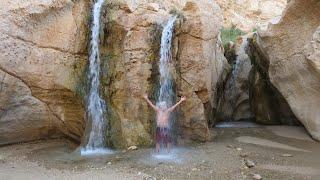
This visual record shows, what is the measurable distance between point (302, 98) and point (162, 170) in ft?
17.3

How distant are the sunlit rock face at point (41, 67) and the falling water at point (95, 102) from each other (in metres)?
0.25

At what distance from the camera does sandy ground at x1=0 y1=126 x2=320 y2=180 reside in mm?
8539

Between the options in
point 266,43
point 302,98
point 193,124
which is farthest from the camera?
point 266,43

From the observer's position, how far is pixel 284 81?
1286 centimetres

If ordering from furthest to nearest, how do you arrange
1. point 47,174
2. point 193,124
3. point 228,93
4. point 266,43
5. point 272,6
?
point 272,6, point 228,93, point 266,43, point 193,124, point 47,174

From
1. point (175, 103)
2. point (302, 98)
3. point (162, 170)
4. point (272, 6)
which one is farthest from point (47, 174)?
point (272, 6)

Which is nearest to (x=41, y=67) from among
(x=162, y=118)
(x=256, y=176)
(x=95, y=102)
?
(x=95, y=102)

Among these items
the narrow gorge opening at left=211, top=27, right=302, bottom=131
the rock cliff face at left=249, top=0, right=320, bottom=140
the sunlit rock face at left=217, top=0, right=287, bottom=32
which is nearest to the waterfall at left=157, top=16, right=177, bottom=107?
the rock cliff face at left=249, top=0, right=320, bottom=140

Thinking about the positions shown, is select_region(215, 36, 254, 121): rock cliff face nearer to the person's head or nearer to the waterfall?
the waterfall

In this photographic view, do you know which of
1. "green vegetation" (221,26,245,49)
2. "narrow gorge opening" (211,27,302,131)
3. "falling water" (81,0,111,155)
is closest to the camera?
"falling water" (81,0,111,155)

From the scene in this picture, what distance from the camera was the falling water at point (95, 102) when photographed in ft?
35.8

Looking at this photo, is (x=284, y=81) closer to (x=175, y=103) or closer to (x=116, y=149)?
(x=175, y=103)

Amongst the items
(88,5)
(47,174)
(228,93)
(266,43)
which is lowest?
(47,174)

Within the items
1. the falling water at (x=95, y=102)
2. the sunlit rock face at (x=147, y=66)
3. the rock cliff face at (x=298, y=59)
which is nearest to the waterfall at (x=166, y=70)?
the sunlit rock face at (x=147, y=66)
